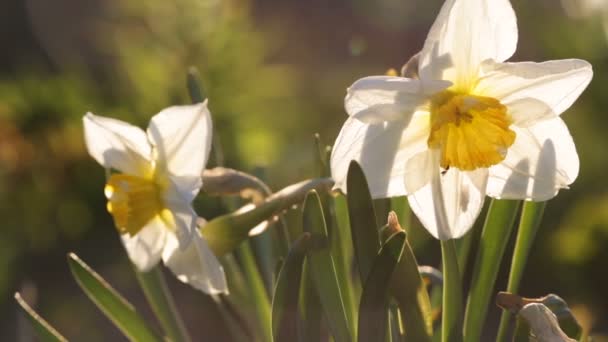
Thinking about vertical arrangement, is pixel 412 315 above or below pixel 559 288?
above

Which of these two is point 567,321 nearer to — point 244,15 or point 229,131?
point 229,131

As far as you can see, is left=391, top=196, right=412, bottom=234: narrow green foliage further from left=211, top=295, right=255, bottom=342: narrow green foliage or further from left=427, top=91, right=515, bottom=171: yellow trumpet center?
left=211, top=295, right=255, bottom=342: narrow green foliage

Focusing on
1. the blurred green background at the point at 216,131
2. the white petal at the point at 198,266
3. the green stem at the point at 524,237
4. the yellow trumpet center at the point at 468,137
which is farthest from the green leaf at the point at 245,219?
the blurred green background at the point at 216,131

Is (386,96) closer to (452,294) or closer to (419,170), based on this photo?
(419,170)

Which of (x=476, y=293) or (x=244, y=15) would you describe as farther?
(x=244, y=15)

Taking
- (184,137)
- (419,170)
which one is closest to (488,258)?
(419,170)

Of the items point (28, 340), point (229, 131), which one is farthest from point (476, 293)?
point (229, 131)

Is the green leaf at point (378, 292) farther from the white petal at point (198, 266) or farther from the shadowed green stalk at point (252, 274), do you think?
the shadowed green stalk at point (252, 274)

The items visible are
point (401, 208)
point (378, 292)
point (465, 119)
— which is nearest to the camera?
point (378, 292)
